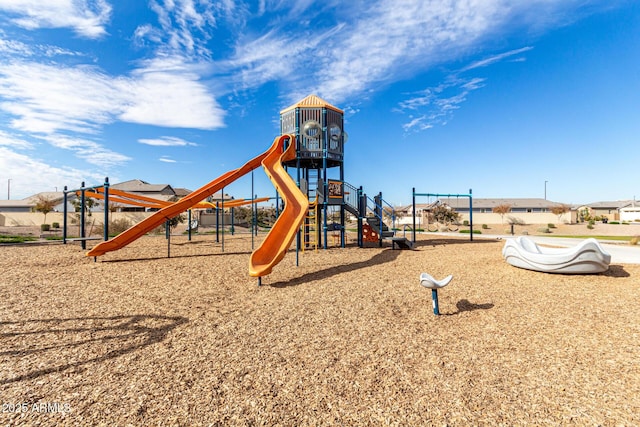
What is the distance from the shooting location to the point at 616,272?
346 inches

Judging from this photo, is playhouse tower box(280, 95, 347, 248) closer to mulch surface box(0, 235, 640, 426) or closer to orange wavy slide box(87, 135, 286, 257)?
orange wavy slide box(87, 135, 286, 257)

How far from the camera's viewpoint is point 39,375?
3.80m

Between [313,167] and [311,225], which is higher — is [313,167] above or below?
above

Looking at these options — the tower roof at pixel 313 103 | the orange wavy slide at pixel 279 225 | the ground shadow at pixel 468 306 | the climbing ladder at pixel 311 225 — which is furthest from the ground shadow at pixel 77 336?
the tower roof at pixel 313 103

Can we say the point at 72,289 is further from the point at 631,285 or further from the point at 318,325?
the point at 631,285

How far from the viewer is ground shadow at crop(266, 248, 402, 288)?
8.46m

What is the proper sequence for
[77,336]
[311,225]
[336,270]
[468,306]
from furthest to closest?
[311,225] → [336,270] → [468,306] → [77,336]

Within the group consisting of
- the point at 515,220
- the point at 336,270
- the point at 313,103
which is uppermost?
the point at 313,103

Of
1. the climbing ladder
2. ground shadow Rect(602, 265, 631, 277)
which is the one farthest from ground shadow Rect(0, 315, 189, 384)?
ground shadow Rect(602, 265, 631, 277)

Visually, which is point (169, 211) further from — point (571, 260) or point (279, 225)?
point (571, 260)

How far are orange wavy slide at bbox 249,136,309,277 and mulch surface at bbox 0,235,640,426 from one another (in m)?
0.57

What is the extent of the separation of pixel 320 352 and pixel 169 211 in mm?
9261

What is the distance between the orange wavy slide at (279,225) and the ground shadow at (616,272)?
8510 millimetres

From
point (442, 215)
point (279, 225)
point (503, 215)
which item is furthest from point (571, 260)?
point (503, 215)
